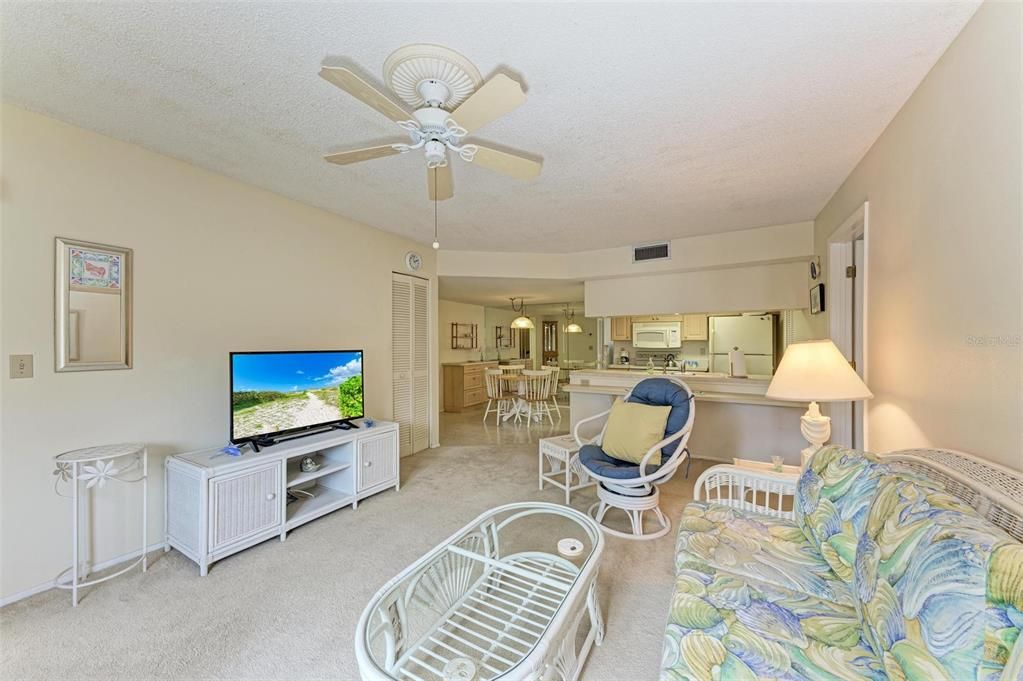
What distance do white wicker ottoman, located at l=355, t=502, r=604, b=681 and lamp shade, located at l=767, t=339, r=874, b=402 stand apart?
4.32ft

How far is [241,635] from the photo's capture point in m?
1.76

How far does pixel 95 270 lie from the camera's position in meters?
2.20

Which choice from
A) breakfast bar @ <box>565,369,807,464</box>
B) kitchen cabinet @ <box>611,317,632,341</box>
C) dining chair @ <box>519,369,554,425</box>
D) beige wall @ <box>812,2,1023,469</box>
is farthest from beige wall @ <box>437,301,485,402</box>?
beige wall @ <box>812,2,1023,469</box>

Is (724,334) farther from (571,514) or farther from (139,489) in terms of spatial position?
(139,489)

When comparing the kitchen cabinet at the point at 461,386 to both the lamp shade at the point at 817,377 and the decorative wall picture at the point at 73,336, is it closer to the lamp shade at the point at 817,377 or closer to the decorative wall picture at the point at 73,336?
the decorative wall picture at the point at 73,336

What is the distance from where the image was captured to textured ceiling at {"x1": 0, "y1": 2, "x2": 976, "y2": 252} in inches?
54.4

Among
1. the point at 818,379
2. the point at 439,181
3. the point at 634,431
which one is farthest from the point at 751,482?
the point at 439,181

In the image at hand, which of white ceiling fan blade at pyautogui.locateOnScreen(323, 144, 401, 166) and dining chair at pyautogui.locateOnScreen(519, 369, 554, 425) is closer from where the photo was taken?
white ceiling fan blade at pyautogui.locateOnScreen(323, 144, 401, 166)

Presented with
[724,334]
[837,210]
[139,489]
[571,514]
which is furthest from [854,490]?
[724,334]

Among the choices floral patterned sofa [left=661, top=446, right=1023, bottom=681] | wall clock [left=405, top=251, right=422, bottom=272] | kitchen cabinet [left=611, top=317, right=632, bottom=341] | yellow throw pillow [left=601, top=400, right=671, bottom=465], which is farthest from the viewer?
kitchen cabinet [left=611, top=317, right=632, bottom=341]

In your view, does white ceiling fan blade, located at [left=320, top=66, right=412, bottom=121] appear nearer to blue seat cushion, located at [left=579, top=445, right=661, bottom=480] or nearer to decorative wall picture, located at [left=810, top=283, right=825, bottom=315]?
blue seat cushion, located at [left=579, top=445, right=661, bottom=480]

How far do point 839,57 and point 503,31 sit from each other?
1.33 metres

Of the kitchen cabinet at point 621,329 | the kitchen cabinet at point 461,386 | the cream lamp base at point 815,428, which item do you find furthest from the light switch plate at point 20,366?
the kitchen cabinet at point 621,329

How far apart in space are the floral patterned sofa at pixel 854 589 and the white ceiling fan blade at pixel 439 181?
2187mm
